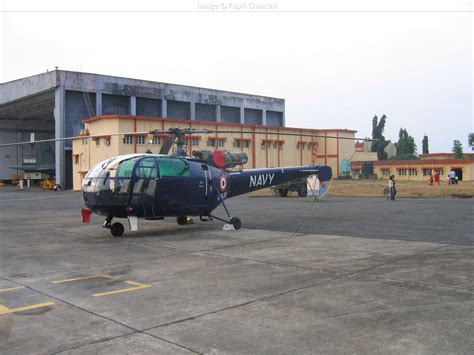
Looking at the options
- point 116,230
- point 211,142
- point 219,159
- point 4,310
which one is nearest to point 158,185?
point 116,230

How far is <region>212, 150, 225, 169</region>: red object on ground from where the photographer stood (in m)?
15.1

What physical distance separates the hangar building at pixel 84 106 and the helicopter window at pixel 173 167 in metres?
35.0

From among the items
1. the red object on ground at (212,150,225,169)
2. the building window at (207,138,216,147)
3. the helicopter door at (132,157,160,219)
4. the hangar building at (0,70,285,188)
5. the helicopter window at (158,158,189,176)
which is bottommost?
the helicopter door at (132,157,160,219)

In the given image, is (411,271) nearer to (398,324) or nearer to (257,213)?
(398,324)

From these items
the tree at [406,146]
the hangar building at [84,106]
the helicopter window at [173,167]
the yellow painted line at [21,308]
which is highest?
the hangar building at [84,106]

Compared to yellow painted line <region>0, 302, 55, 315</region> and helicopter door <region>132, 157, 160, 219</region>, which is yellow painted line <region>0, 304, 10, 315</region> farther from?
helicopter door <region>132, 157, 160, 219</region>

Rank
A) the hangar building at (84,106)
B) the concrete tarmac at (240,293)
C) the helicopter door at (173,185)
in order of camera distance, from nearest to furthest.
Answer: the concrete tarmac at (240,293) < the helicopter door at (173,185) < the hangar building at (84,106)

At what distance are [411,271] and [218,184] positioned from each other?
8.08m

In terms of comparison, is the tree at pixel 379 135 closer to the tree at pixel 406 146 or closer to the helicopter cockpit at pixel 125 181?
the tree at pixel 406 146

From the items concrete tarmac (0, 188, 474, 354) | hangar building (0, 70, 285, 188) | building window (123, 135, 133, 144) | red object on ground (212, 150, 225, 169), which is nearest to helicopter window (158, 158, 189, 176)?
red object on ground (212, 150, 225, 169)

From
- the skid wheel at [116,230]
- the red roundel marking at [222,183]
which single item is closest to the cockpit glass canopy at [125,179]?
the skid wheel at [116,230]

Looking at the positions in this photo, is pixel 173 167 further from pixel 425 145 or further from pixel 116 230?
pixel 425 145

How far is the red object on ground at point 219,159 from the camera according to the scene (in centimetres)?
1513

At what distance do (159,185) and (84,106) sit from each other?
44956mm
